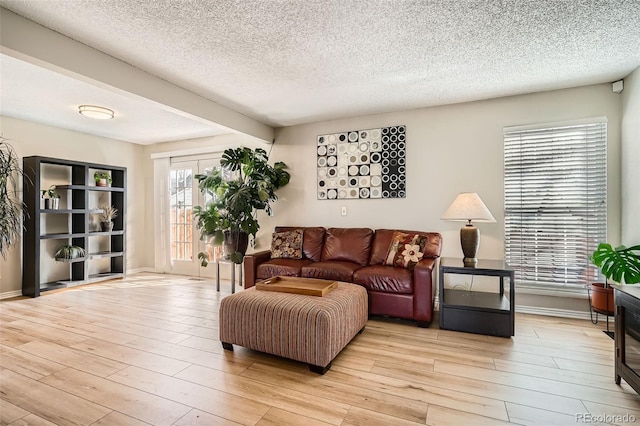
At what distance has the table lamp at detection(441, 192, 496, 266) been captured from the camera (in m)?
3.04

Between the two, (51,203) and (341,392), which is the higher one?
(51,203)

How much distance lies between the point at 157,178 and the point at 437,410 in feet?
19.1

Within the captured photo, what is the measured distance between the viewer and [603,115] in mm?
3127

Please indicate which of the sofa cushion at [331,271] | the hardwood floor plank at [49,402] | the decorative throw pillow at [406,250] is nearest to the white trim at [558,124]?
the decorative throw pillow at [406,250]

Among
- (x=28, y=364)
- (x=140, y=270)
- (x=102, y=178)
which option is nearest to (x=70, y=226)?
(x=102, y=178)

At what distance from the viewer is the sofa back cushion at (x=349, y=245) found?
373 cm

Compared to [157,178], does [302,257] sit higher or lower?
lower

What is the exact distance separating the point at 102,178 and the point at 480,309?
5706 millimetres

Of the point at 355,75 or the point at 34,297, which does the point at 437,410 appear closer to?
the point at 355,75

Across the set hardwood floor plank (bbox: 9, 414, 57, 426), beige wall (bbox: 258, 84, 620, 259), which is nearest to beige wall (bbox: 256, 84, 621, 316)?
beige wall (bbox: 258, 84, 620, 259)

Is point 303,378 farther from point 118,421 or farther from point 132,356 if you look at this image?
point 132,356

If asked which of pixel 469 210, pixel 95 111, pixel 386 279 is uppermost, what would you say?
pixel 95 111

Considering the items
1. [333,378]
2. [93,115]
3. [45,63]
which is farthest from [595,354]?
[93,115]

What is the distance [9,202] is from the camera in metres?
3.82
